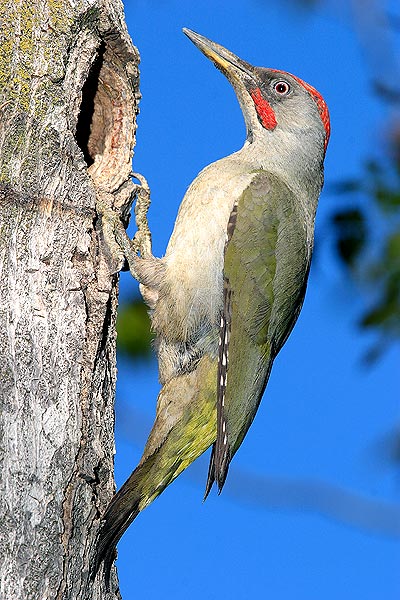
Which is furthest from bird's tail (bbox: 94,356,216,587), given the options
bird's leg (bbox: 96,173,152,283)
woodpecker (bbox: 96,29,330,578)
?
bird's leg (bbox: 96,173,152,283)

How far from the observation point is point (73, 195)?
9.77 feet

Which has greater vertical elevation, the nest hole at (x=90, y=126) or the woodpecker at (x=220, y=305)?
the nest hole at (x=90, y=126)

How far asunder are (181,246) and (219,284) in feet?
0.73

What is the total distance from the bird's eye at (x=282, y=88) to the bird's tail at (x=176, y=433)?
5.12 ft

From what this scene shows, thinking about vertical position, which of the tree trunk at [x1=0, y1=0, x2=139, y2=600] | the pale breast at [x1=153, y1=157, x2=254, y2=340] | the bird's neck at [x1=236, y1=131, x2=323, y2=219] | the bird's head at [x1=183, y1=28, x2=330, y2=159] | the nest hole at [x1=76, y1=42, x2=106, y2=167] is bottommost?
the tree trunk at [x1=0, y1=0, x2=139, y2=600]

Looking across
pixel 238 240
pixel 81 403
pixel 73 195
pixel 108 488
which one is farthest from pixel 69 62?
pixel 108 488

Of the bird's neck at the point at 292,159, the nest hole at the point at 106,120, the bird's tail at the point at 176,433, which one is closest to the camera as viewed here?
the bird's tail at the point at 176,433

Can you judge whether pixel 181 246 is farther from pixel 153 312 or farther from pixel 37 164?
pixel 37 164

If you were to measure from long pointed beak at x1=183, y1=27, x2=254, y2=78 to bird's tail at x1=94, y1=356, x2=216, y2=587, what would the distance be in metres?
1.59

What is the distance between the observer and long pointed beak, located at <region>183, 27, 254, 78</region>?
13.7ft

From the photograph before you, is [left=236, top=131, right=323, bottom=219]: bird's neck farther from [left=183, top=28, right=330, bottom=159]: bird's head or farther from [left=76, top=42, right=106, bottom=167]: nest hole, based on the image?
[left=76, top=42, right=106, bottom=167]: nest hole

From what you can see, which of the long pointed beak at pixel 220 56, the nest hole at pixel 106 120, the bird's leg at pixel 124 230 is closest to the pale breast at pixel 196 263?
the bird's leg at pixel 124 230

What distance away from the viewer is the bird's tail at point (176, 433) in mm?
3064

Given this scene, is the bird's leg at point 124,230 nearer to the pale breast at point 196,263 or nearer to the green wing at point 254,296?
the pale breast at point 196,263
